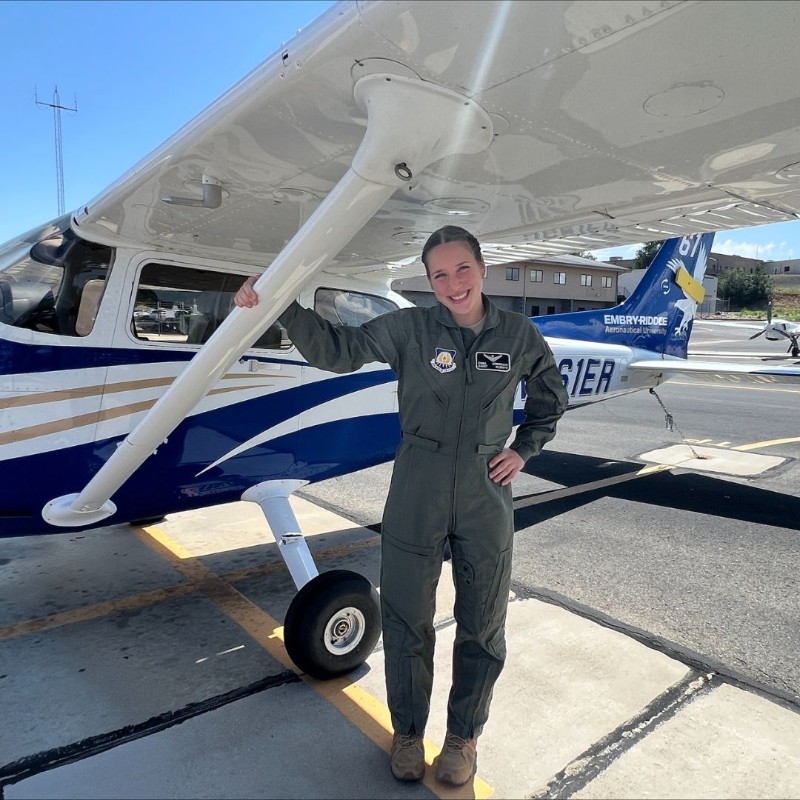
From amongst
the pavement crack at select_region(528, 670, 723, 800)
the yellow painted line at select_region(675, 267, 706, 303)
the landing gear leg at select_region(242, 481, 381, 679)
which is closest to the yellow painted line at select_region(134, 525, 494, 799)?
the landing gear leg at select_region(242, 481, 381, 679)

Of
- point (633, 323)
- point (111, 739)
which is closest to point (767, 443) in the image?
point (633, 323)

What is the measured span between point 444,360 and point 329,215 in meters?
0.62

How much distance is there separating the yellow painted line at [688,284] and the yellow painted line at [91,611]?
21.0 feet

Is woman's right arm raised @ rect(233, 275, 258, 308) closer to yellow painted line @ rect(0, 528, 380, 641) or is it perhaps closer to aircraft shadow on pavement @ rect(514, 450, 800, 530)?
yellow painted line @ rect(0, 528, 380, 641)

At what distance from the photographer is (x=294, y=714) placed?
250 cm

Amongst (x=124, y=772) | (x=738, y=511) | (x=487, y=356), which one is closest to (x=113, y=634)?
(x=124, y=772)

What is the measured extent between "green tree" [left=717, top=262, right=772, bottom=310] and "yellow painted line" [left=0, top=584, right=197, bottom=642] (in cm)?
8980

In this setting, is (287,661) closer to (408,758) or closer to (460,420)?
(408,758)

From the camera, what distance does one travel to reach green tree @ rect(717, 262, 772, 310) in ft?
258

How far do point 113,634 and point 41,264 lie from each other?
6.45ft

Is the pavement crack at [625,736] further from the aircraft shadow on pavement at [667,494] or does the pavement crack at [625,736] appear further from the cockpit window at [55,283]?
the cockpit window at [55,283]

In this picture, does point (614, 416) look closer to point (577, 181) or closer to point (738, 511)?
point (738, 511)

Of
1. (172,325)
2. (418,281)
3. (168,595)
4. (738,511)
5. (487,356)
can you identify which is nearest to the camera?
(487,356)

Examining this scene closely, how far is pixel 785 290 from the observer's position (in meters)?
88.6
